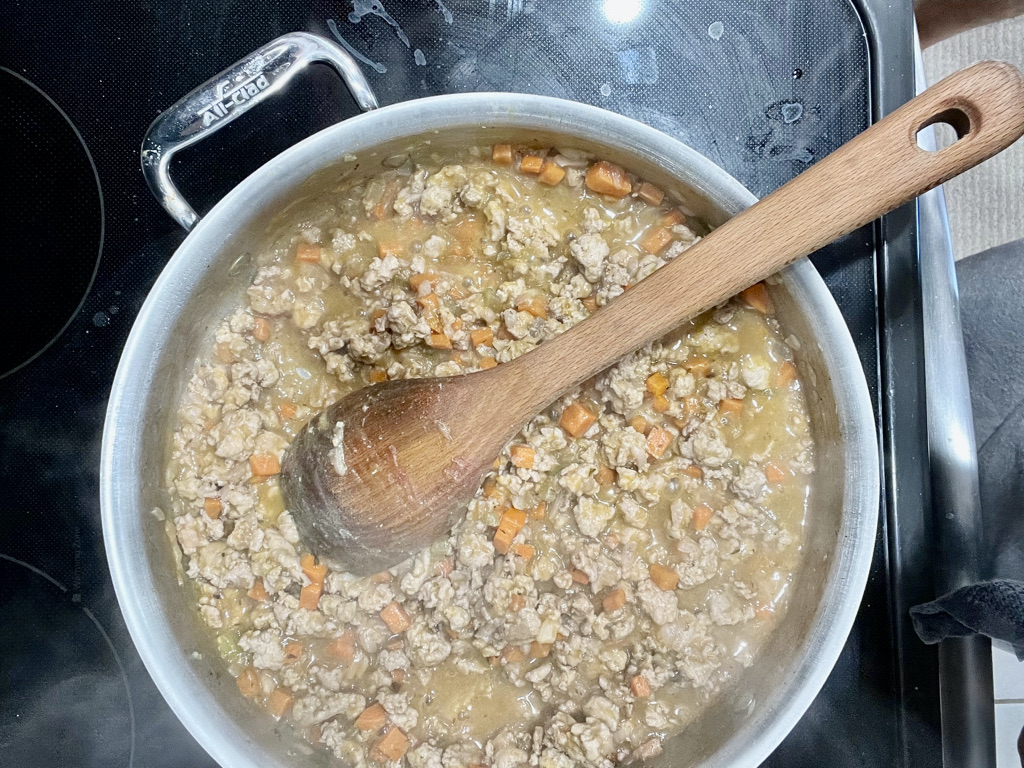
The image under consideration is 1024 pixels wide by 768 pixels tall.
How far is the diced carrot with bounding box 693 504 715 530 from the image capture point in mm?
1747

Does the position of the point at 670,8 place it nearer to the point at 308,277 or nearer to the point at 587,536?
the point at 308,277

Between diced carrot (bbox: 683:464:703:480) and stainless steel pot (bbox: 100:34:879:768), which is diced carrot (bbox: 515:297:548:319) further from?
diced carrot (bbox: 683:464:703:480)

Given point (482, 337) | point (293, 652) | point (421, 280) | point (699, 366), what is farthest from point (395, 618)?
point (699, 366)

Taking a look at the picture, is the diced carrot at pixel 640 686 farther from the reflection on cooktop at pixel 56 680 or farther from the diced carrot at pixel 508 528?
the reflection on cooktop at pixel 56 680

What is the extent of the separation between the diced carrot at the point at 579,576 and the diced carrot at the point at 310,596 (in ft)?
1.95

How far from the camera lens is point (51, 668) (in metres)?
1.82

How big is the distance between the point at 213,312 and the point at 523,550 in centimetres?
91

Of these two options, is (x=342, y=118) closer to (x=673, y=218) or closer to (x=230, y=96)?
(x=230, y=96)

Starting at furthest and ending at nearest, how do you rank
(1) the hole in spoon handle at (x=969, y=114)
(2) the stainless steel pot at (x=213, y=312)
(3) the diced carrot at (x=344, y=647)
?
1. (3) the diced carrot at (x=344, y=647)
2. (2) the stainless steel pot at (x=213, y=312)
3. (1) the hole in spoon handle at (x=969, y=114)

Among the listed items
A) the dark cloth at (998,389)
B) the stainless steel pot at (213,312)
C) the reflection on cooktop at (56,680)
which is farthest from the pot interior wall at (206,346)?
the dark cloth at (998,389)

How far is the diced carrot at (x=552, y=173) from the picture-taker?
170 cm

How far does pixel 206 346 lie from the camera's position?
69.3 inches

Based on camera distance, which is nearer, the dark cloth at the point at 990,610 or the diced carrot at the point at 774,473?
the dark cloth at the point at 990,610

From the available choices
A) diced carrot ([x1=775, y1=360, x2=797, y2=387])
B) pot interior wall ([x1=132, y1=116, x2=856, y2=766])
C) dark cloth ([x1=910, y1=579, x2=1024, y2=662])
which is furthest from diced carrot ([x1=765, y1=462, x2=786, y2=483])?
dark cloth ([x1=910, y1=579, x2=1024, y2=662])
